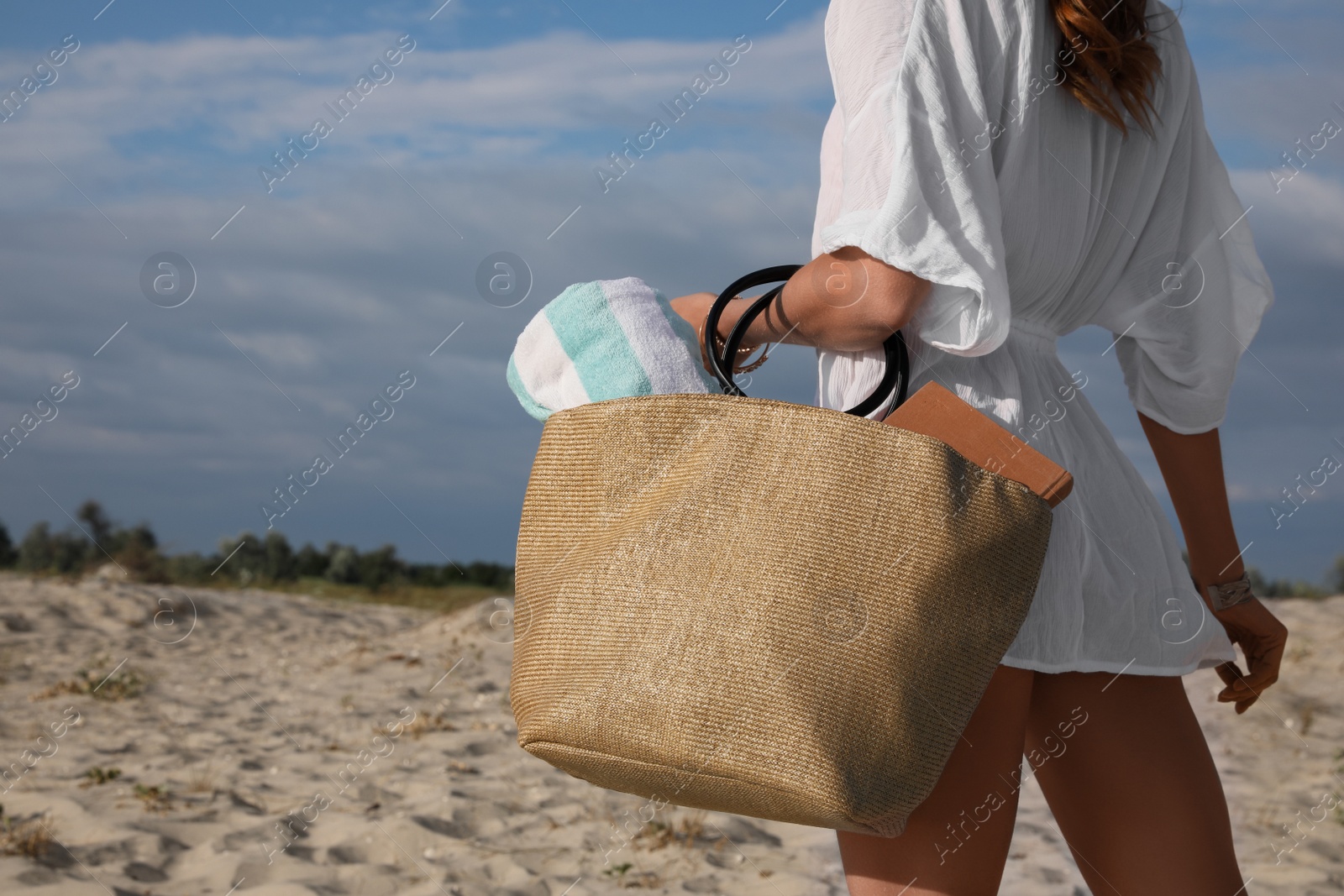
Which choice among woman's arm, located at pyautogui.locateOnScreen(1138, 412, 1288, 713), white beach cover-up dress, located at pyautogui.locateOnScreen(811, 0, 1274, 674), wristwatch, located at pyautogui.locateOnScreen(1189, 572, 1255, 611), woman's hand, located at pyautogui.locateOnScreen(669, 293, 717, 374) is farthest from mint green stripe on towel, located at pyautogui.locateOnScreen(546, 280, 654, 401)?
wristwatch, located at pyautogui.locateOnScreen(1189, 572, 1255, 611)

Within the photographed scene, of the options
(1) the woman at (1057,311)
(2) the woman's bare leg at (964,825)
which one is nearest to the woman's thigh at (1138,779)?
(1) the woman at (1057,311)

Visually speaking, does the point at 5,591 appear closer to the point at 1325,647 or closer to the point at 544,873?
the point at 544,873

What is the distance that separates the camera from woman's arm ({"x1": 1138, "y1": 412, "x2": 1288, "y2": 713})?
175 centimetres

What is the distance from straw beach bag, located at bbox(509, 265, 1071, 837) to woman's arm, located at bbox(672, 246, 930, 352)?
0.39ft

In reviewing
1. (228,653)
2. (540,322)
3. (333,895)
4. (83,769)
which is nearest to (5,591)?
(228,653)

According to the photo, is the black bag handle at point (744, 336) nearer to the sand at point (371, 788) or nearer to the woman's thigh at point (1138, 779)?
the woman's thigh at point (1138, 779)

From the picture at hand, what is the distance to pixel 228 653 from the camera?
7680mm

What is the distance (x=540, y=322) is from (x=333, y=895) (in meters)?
2.70

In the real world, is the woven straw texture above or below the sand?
above

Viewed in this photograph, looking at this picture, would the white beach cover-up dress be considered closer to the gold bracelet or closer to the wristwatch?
the gold bracelet

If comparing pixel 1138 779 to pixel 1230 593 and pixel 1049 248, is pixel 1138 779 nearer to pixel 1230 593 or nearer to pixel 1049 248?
pixel 1230 593

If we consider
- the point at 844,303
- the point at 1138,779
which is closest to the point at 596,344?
the point at 844,303

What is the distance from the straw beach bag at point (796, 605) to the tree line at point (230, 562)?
9813 mm

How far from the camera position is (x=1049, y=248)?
137cm
